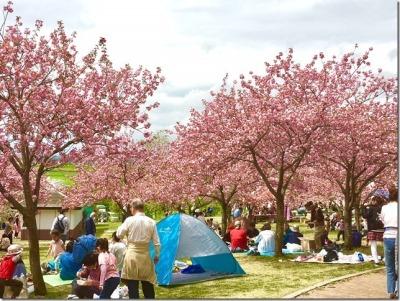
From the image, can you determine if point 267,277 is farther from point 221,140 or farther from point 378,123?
point 378,123

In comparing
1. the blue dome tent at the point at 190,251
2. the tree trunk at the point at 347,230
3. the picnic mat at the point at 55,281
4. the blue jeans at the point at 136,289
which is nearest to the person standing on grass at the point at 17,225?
the picnic mat at the point at 55,281

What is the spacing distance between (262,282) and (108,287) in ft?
14.4

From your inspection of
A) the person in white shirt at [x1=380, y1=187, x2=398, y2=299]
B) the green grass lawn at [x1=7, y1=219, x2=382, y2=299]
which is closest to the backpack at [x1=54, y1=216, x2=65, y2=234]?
the green grass lawn at [x1=7, y1=219, x2=382, y2=299]

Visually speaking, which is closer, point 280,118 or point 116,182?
point 280,118

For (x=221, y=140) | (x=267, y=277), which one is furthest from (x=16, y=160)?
(x=221, y=140)

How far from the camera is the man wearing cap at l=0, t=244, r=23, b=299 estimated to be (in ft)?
34.5

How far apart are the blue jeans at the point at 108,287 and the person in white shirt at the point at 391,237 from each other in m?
4.67

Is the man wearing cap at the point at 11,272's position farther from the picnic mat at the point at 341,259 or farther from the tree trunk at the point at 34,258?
the picnic mat at the point at 341,259

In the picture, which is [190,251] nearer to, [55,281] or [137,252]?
[55,281]

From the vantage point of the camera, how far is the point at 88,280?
10.3 meters

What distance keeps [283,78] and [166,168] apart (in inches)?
393

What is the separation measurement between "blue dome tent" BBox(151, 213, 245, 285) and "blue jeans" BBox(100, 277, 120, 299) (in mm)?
3338

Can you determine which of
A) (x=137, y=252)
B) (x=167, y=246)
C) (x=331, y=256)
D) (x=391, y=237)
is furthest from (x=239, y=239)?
(x=137, y=252)

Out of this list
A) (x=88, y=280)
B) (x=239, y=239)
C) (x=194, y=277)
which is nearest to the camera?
(x=88, y=280)
